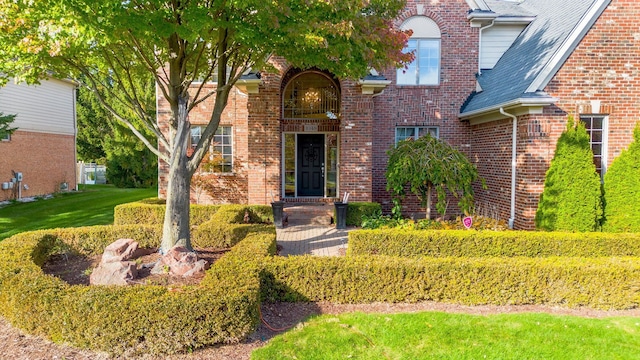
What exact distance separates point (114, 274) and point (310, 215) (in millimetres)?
6490

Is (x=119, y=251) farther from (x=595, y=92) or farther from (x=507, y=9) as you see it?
(x=507, y=9)

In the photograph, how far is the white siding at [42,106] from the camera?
53.2 feet

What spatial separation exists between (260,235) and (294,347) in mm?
3073

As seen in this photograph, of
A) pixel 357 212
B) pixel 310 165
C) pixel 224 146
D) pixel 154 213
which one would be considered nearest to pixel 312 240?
pixel 357 212

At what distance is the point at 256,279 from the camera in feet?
16.1

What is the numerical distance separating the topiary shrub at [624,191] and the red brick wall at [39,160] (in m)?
21.0

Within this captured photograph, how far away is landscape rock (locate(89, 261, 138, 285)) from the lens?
543 centimetres

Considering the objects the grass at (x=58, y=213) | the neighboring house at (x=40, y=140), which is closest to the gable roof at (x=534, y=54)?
the grass at (x=58, y=213)

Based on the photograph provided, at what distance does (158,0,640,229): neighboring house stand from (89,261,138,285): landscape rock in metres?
6.11

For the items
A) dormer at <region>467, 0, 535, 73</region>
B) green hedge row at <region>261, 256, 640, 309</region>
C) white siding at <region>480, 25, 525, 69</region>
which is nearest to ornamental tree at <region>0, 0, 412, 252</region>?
green hedge row at <region>261, 256, 640, 309</region>

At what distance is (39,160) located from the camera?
17.7 metres

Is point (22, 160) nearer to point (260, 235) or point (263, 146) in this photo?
point (263, 146)

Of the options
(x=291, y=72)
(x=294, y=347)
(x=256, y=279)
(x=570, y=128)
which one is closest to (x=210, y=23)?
(x=256, y=279)

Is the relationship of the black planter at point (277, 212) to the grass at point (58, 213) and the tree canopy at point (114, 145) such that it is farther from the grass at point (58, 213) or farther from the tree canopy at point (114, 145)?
the tree canopy at point (114, 145)
